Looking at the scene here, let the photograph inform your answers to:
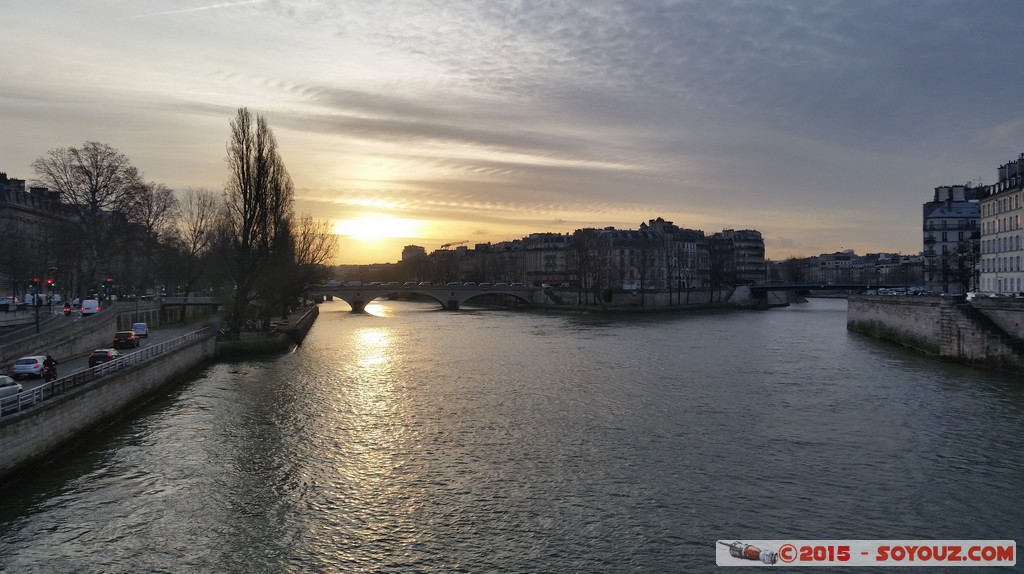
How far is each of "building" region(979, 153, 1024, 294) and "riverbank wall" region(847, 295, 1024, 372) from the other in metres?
11.4

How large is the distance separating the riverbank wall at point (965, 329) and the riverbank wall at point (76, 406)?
142 feet

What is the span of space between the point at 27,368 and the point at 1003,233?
69.7 metres

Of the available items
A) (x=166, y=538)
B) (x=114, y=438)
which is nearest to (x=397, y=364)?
(x=114, y=438)

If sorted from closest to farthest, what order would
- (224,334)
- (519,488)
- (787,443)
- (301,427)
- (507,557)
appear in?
(507,557), (519,488), (787,443), (301,427), (224,334)

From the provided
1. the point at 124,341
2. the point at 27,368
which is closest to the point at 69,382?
the point at 27,368

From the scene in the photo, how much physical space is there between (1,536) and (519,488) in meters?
12.2

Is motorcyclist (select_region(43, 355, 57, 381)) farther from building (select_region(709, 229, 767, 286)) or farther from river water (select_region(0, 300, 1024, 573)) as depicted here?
building (select_region(709, 229, 767, 286))


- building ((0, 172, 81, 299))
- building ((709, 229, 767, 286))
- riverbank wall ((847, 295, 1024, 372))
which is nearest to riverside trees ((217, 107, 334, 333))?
building ((0, 172, 81, 299))

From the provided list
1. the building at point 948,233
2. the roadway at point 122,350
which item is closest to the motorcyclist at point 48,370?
the roadway at point 122,350

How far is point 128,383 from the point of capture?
2750cm

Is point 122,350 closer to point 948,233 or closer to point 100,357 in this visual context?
point 100,357

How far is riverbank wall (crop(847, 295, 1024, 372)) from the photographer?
3791cm

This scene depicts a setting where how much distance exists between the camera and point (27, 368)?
2711 cm

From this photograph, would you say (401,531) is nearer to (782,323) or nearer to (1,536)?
(1,536)
